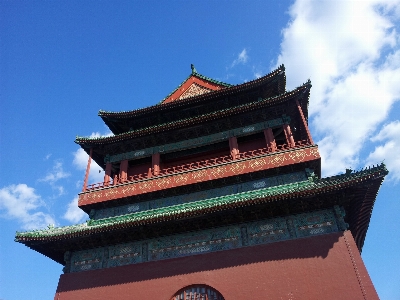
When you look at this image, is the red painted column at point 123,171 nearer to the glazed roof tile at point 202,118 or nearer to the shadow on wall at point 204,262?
the glazed roof tile at point 202,118

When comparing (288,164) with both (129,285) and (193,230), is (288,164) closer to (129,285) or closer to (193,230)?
(193,230)

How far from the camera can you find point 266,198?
10.9m

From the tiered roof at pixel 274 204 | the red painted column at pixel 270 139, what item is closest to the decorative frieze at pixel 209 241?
the tiered roof at pixel 274 204

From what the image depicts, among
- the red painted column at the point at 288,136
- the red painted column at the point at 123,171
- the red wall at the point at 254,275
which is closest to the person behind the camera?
the red wall at the point at 254,275

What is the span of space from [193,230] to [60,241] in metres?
4.82

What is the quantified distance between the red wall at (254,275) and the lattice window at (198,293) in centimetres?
17

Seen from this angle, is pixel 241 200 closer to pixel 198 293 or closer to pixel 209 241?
pixel 209 241

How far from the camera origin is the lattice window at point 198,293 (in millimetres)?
10805

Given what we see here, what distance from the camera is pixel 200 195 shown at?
13.7 metres

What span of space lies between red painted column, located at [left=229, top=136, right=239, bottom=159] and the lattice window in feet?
17.6

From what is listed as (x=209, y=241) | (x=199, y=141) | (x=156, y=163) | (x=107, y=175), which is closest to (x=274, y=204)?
(x=209, y=241)

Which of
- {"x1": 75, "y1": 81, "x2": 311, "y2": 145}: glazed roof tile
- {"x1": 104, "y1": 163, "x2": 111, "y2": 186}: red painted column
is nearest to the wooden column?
{"x1": 104, "y1": 163, "x2": 111, "y2": 186}: red painted column

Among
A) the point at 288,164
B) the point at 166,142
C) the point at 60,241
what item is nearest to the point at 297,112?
the point at 288,164

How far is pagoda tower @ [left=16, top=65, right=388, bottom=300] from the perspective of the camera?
1052cm
